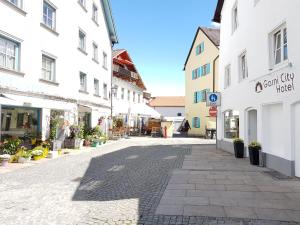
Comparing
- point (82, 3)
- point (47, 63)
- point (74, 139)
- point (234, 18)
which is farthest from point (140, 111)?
point (47, 63)

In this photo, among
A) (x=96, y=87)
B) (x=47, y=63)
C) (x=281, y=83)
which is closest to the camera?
(x=281, y=83)

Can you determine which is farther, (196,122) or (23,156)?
(196,122)

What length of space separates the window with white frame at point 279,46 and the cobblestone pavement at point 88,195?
5090mm

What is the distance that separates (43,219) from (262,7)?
1081 centimetres

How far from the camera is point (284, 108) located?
33.6ft

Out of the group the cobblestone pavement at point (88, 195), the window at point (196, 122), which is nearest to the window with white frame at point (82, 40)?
the cobblestone pavement at point (88, 195)

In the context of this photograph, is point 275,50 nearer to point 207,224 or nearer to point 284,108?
point 284,108

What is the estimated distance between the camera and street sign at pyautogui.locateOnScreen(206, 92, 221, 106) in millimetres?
19188

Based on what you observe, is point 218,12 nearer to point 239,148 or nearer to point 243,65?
point 243,65

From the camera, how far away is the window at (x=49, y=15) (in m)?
16.3

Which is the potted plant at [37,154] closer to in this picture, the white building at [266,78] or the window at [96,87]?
the white building at [266,78]

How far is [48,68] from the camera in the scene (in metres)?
16.6

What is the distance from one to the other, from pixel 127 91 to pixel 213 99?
17082 mm

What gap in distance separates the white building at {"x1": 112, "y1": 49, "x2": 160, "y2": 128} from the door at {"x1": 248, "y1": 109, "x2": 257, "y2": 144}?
1570cm
